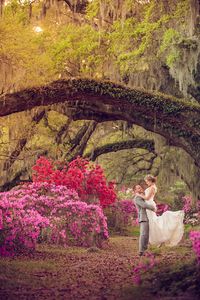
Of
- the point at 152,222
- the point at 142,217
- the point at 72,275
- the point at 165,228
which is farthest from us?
the point at 165,228

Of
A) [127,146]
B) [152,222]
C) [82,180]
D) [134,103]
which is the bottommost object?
[152,222]

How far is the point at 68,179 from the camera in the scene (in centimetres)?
1576

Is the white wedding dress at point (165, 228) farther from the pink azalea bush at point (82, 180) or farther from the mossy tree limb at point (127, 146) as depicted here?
the mossy tree limb at point (127, 146)

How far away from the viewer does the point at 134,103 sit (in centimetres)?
1409

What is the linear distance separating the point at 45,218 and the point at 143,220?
1.88m

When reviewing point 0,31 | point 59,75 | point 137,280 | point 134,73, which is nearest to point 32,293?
point 137,280

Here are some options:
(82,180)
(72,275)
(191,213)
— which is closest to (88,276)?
(72,275)

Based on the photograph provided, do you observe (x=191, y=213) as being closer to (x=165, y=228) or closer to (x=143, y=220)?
(x=165, y=228)

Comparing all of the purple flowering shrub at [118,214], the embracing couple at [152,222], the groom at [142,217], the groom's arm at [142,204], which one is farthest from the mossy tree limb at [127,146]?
the groom's arm at [142,204]

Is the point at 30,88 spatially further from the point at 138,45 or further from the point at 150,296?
the point at 150,296

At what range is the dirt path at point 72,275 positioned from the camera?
7277mm

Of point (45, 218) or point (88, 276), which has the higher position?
point (45, 218)

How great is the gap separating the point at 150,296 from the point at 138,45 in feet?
37.5

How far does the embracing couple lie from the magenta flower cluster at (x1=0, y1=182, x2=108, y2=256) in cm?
166
